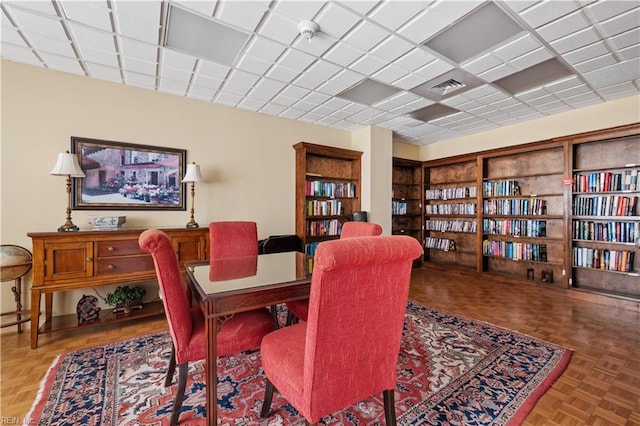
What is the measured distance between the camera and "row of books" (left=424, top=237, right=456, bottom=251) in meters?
5.77

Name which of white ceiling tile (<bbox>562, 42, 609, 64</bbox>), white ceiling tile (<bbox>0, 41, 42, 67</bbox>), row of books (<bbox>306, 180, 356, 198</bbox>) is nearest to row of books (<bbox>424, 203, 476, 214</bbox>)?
row of books (<bbox>306, 180, 356, 198</bbox>)

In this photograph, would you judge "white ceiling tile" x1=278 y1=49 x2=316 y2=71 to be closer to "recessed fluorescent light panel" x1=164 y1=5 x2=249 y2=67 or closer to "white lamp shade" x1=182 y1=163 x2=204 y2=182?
"recessed fluorescent light panel" x1=164 y1=5 x2=249 y2=67

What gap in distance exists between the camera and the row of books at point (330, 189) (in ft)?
15.3

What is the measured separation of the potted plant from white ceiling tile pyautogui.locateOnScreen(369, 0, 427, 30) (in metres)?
3.63

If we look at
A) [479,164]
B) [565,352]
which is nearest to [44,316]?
[565,352]

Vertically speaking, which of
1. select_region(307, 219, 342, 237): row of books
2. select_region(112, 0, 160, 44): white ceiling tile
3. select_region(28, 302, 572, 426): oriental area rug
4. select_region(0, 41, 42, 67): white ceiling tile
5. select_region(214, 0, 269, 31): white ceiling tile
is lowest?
select_region(28, 302, 572, 426): oriental area rug

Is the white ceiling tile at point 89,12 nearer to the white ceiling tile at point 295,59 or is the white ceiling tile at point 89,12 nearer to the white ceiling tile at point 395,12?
the white ceiling tile at point 295,59

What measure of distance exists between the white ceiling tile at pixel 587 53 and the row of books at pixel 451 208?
117 inches

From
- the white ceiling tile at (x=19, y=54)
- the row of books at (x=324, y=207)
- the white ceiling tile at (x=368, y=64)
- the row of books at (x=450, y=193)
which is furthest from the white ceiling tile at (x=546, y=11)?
the white ceiling tile at (x=19, y=54)

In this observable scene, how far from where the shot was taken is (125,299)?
119 inches

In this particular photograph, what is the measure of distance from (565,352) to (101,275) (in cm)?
436

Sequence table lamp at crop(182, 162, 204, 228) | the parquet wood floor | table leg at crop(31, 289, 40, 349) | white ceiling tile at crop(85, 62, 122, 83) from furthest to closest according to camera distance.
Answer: table lamp at crop(182, 162, 204, 228), white ceiling tile at crop(85, 62, 122, 83), table leg at crop(31, 289, 40, 349), the parquet wood floor

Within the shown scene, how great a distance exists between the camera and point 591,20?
221cm

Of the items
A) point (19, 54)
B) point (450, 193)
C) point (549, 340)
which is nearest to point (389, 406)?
point (549, 340)
